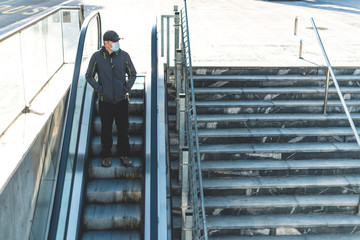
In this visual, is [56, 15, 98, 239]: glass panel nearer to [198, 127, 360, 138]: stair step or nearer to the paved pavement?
the paved pavement

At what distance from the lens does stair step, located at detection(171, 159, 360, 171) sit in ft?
23.5

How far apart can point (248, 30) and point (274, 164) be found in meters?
7.11

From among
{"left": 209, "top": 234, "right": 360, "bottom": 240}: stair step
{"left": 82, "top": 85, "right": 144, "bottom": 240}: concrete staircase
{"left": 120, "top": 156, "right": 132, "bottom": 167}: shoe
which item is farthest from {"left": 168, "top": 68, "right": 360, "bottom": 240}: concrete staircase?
{"left": 120, "top": 156, "right": 132, "bottom": 167}: shoe

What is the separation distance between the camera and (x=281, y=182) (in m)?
7.02

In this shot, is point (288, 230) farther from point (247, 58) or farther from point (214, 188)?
point (247, 58)

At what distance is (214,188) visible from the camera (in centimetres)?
689

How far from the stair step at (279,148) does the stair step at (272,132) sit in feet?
0.51

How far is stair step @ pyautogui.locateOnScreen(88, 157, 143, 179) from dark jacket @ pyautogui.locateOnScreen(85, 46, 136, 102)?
1.00 meters

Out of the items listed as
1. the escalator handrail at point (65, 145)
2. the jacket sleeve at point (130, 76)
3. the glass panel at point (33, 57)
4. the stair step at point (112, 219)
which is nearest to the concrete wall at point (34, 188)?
the escalator handrail at point (65, 145)

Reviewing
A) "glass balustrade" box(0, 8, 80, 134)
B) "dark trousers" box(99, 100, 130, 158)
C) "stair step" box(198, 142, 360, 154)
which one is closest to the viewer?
"glass balustrade" box(0, 8, 80, 134)

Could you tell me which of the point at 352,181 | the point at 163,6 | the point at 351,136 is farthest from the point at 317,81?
the point at 163,6

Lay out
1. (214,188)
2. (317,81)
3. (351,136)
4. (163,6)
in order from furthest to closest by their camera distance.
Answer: (163,6)
(317,81)
(351,136)
(214,188)

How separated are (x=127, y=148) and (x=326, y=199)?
288 cm

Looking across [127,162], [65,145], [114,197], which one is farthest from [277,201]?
[65,145]
